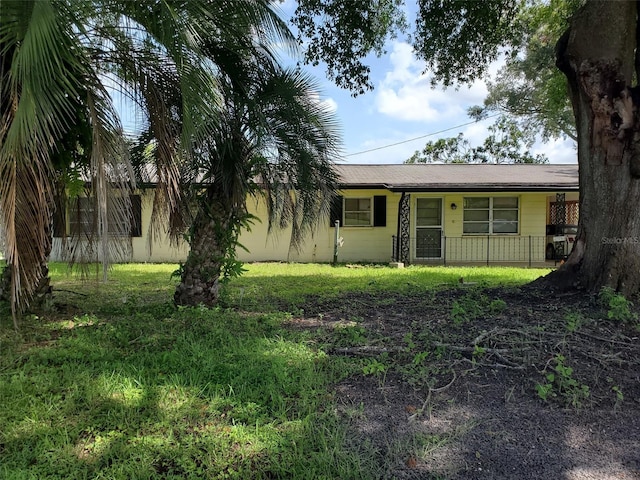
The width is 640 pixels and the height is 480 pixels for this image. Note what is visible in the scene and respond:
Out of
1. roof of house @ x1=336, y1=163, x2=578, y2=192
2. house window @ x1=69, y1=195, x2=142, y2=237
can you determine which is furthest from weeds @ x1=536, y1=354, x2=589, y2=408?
roof of house @ x1=336, y1=163, x2=578, y2=192

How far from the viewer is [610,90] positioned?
6.11 metres

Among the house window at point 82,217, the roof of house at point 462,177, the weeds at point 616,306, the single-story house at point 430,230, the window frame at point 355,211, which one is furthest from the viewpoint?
the window frame at point 355,211

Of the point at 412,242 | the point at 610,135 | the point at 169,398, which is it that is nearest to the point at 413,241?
the point at 412,242

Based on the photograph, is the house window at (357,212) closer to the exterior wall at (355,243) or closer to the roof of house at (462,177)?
the exterior wall at (355,243)

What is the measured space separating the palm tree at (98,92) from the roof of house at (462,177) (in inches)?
290

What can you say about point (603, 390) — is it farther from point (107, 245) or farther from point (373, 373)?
point (107, 245)

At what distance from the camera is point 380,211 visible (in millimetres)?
14375

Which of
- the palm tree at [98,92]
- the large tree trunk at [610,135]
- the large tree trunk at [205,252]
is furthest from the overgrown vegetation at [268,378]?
the palm tree at [98,92]

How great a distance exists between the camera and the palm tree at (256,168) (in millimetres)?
5238

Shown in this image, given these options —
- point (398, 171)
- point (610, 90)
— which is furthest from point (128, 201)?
point (398, 171)

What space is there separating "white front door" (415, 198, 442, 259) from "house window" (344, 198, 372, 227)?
1.65 meters

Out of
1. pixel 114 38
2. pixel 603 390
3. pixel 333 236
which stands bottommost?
pixel 603 390

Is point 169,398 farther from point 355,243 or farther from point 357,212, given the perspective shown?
point 357,212

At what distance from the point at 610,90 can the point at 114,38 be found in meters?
6.36
